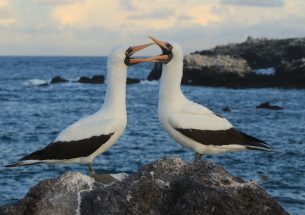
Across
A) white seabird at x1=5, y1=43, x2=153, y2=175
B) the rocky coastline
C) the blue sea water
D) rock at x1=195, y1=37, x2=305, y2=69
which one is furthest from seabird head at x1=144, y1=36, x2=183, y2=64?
rock at x1=195, y1=37, x2=305, y2=69

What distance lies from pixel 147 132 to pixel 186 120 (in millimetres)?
32552

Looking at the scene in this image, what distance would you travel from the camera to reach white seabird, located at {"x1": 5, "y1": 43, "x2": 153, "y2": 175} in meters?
9.31

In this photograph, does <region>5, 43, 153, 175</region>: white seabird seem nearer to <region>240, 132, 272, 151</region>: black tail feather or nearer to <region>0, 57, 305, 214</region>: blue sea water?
<region>240, 132, 272, 151</region>: black tail feather

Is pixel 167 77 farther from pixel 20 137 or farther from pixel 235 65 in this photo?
pixel 235 65

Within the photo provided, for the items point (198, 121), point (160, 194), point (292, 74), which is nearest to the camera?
point (160, 194)

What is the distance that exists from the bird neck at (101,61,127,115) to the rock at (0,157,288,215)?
Result: 1457 millimetres

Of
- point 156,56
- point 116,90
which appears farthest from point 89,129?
point 156,56

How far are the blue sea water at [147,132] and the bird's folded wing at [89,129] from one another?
43.6 ft

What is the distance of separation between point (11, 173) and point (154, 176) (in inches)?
831

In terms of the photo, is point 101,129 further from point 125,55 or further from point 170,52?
point 170,52

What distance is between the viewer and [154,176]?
7.45 m

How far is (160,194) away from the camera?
729cm

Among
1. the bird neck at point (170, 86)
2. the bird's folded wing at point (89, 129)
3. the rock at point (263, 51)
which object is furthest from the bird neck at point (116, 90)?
the rock at point (263, 51)

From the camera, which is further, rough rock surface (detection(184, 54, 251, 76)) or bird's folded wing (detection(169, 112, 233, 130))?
rough rock surface (detection(184, 54, 251, 76))
